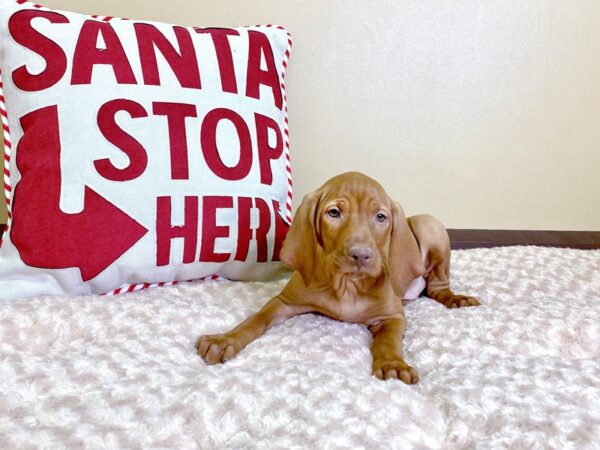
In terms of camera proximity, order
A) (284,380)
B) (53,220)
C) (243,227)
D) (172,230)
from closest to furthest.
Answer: (284,380) < (53,220) < (172,230) < (243,227)

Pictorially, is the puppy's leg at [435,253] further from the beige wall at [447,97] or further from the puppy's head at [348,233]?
the beige wall at [447,97]

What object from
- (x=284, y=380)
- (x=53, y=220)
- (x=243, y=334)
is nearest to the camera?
(x=284, y=380)

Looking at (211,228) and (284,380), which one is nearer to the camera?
(284,380)

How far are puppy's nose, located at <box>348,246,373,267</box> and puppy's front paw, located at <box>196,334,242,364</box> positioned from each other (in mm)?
332

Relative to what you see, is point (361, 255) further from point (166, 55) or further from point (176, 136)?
point (166, 55)

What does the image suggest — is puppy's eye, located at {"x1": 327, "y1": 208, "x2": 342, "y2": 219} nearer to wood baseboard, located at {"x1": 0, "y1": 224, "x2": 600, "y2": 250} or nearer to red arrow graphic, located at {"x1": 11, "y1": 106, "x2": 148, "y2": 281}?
red arrow graphic, located at {"x1": 11, "y1": 106, "x2": 148, "y2": 281}

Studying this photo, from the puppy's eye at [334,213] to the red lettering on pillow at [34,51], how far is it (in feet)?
2.54

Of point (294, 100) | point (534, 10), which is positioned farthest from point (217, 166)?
point (534, 10)

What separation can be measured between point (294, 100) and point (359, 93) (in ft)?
0.85

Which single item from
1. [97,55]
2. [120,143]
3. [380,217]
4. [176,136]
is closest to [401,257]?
[380,217]

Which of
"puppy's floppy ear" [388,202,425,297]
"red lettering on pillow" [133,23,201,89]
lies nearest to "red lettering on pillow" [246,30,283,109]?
Answer: "red lettering on pillow" [133,23,201,89]

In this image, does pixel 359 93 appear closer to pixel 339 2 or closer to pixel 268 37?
pixel 339 2

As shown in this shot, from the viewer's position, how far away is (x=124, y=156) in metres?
1.35

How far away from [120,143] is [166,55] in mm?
292
